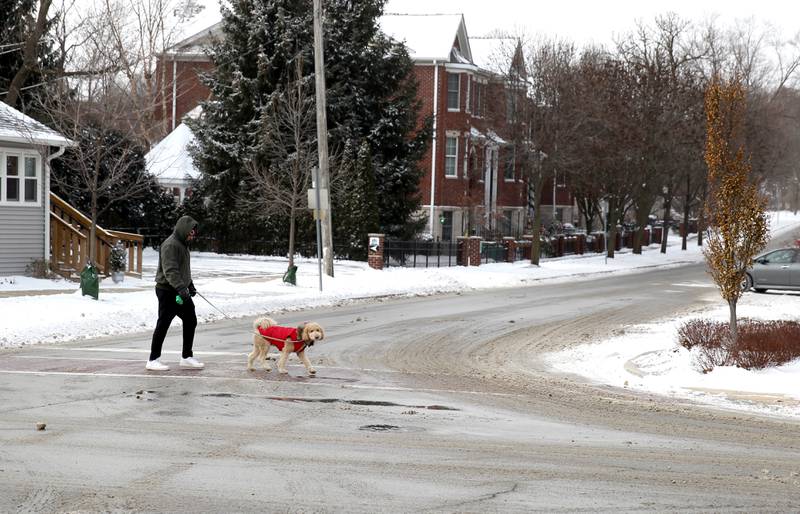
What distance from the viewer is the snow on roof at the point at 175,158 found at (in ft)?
156

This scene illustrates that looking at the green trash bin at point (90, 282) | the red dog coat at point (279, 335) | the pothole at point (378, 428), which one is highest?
the green trash bin at point (90, 282)

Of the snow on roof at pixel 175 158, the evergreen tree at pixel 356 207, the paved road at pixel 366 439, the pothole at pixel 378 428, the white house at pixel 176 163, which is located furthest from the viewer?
the snow on roof at pixel 175 158

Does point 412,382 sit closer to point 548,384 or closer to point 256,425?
point 548,384

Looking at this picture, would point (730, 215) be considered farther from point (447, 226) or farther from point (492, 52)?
point (492, 52)

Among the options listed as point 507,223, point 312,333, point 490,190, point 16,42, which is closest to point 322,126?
point 16,42

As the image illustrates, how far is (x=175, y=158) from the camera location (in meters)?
48.7

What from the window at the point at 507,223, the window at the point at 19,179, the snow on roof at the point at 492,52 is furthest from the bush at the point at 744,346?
the window at the point at 507,223

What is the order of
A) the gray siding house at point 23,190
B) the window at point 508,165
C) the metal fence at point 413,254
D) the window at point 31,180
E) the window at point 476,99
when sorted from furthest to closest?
1. the window at point 476,99
2. the window at point 508,165
3. the metal fence at point 413,254
4. the window at point 31,180
5. the gray siding house at point 23,190

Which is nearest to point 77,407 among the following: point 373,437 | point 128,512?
point 373,437

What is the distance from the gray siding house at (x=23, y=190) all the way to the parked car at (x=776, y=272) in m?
20.1

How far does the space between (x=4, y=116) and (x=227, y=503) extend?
22.9m

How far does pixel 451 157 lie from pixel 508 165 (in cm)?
294

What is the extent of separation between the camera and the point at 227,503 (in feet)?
22.8

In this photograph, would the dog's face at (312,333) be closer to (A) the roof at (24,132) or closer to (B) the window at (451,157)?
(A) the roof at (24,132)
